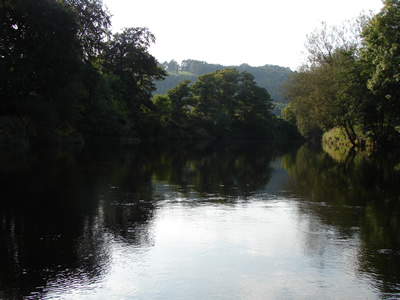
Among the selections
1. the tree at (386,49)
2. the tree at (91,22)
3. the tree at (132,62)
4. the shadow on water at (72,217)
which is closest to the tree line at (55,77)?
the tree at (91,22)

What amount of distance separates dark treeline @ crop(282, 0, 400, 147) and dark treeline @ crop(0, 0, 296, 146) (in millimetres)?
23258

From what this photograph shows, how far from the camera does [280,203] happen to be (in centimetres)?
966

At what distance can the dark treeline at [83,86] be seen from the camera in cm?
3178

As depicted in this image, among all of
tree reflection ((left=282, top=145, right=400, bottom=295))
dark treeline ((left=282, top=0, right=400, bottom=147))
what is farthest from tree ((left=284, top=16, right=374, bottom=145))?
tree reflection ((left=282, top=145, right=400, bottom=295))

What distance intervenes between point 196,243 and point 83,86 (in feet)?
137

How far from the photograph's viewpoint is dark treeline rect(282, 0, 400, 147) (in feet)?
82.2

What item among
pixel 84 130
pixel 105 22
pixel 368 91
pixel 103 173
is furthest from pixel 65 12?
pixel 368 91

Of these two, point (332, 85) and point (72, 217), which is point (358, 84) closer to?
point (332, 85)

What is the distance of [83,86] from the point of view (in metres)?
44.7

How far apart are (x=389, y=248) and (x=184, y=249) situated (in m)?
3.02

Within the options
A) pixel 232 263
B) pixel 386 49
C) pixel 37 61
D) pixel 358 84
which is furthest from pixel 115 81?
pixel 232 263

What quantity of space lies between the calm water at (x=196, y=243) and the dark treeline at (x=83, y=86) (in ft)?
78.0

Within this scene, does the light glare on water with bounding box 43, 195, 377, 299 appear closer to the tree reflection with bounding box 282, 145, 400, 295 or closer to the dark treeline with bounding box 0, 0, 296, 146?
the tree reflection with bounding box 282, 145, 400, 295

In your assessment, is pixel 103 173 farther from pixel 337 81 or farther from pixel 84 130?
pixel 84 130
